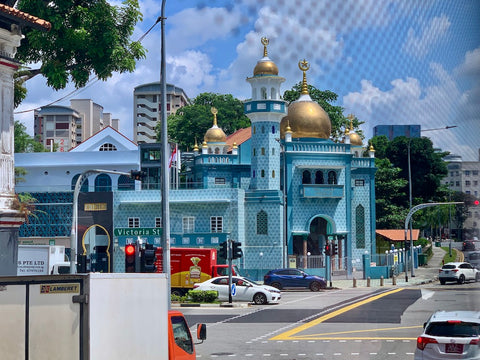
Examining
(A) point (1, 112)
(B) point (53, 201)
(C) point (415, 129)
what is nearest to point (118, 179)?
(B) point (53, 201)

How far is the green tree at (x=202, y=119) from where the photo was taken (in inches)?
3324

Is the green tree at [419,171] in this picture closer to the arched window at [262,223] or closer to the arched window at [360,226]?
the arched window at [360,226]

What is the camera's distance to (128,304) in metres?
10.2

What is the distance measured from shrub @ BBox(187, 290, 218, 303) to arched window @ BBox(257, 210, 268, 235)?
2164 centimetres

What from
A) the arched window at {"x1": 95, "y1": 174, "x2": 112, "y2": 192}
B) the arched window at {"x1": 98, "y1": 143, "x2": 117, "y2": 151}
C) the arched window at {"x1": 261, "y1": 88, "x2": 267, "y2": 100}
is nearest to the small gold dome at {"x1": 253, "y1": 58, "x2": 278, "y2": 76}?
the arched window at {"x1": 261, "y1": 88, "x2": 267, "y2": 100}

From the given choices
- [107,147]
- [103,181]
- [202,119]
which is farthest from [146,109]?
[103,181]

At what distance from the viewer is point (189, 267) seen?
130 feet

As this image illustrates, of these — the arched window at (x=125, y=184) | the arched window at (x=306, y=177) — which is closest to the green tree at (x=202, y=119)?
the arched window at (x=125, y=184)

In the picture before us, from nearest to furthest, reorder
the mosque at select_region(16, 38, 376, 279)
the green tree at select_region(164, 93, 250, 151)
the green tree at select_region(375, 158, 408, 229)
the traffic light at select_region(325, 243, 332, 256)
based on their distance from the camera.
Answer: the traffic light at select_region(325, 243, 332, 256) → the mosque at select_region(16, 38, 376, 279) → the green tree at select_region(375, 158, 408, 229) → the green tree at select_region(164, 93, 250, 151)

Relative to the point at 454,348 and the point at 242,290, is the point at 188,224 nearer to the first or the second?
the point at 242,290

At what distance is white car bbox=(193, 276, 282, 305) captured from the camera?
35.7 metres

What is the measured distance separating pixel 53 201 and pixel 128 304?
4686 cm

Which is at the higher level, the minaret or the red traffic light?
the minaret

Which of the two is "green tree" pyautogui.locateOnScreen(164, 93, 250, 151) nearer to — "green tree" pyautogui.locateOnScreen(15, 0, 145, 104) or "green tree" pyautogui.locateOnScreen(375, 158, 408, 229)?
"green tree" pyautogui.locateOnScreen(375, 158, 408, 229)
